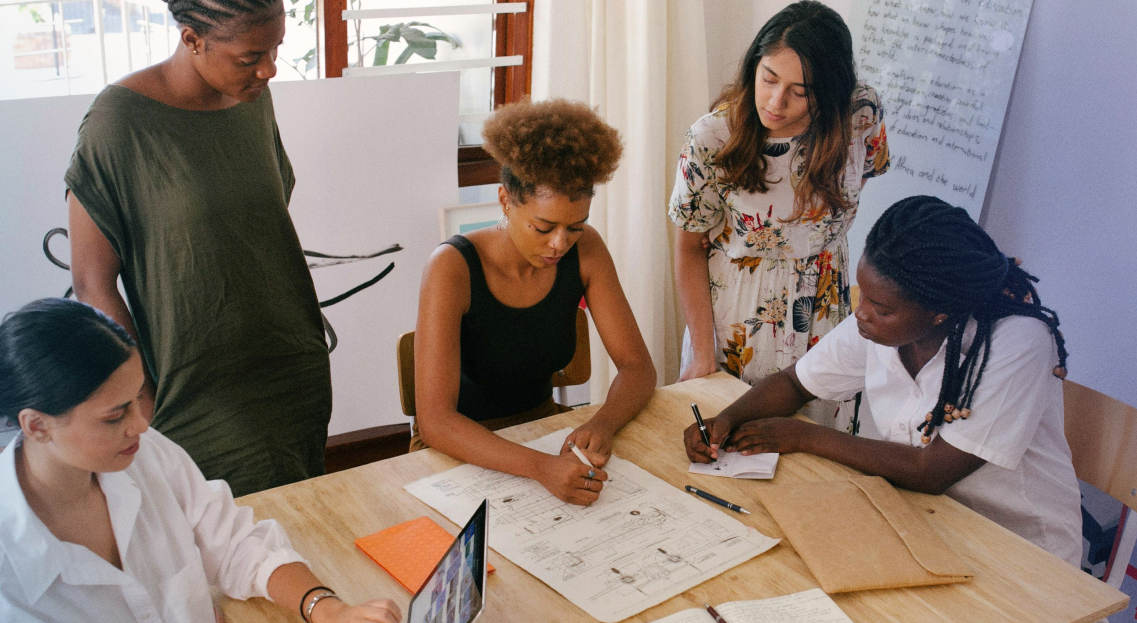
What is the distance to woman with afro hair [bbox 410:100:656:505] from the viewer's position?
1.65 metres

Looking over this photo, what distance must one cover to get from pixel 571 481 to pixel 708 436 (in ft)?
1.09

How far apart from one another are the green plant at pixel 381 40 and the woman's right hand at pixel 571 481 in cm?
187

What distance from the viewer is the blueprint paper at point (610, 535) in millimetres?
1272

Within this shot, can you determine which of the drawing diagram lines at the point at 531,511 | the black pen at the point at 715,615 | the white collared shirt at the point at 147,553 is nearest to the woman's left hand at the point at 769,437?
the drawing diagram lines at the point at 531,511

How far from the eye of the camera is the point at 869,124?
6.85 feet

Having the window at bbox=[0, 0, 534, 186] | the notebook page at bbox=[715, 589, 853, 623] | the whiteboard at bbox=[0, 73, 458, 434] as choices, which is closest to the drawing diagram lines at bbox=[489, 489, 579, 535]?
the notebook page at bbox=[715, 589, 853, 623]

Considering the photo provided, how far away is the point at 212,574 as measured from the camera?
128cm

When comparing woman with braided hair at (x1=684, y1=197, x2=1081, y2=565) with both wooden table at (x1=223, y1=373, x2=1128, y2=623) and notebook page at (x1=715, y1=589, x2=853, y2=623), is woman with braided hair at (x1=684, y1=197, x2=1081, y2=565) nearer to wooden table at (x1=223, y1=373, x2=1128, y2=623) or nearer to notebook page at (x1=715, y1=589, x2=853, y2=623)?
wooden table at (x1=223, y1=373, x2=1128, y2=623)

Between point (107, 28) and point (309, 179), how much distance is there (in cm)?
69

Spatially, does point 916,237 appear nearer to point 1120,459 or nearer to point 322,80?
point 1120,459

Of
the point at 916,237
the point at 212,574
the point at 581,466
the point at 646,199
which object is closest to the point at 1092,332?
the point at 916,237

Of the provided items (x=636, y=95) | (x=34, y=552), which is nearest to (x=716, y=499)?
(x=34, y=552)

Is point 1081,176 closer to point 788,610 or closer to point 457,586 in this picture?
point 788,610

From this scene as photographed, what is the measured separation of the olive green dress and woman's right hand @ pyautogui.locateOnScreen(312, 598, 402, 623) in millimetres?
728
